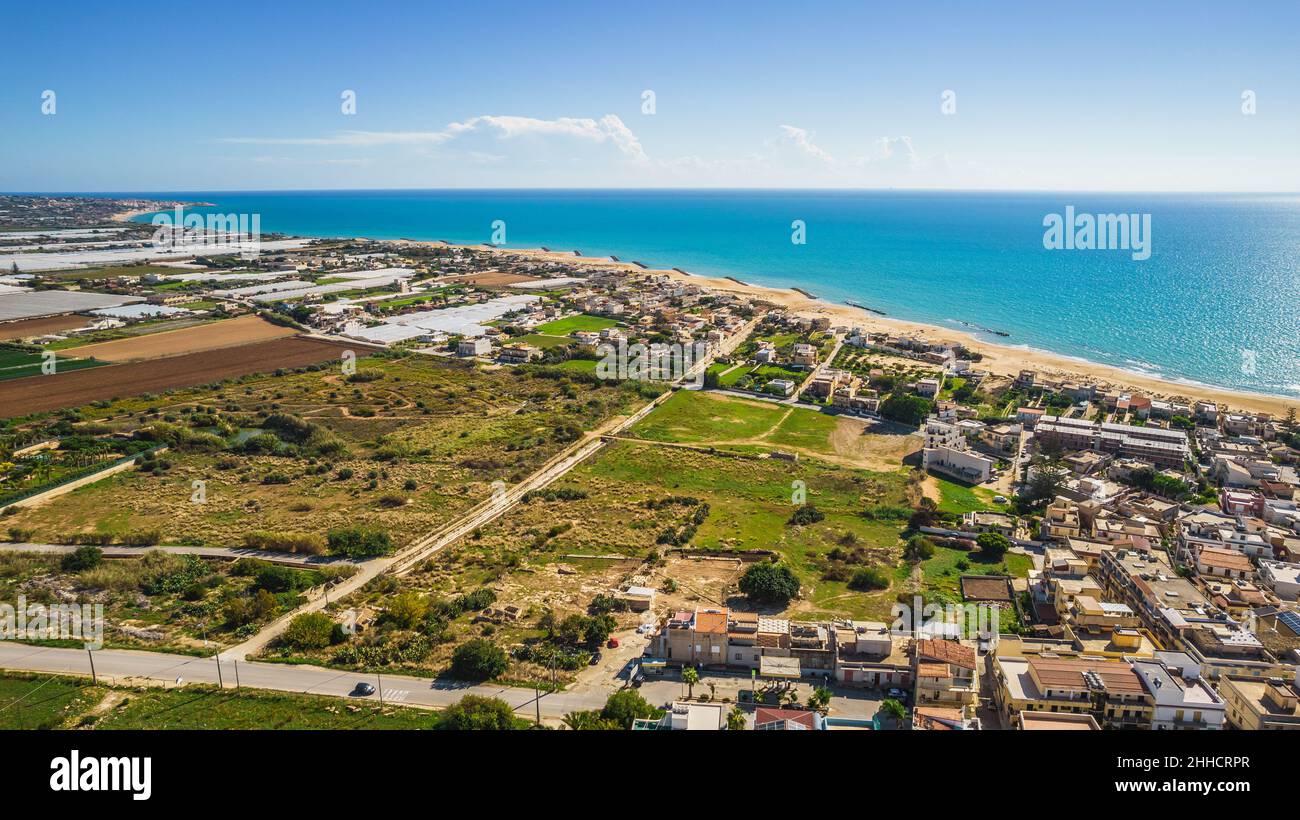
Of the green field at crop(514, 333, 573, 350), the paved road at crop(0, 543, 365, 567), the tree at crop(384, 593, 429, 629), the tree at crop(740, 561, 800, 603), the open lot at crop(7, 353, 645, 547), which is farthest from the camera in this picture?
the green field at crop(514, 333, 573, 350)

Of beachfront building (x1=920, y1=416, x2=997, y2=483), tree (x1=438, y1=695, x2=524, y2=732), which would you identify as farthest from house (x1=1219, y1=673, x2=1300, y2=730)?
beachfront building (x1=920, y1=416, x2=997, y2=483)

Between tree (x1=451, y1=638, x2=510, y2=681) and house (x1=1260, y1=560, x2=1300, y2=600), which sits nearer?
tree (x1=451, y1=638, x2=510, y2=681)

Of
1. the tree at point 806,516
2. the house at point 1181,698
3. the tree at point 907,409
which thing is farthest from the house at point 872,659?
the tree at point 907,409

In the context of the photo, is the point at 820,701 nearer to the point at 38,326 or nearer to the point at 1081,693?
the point at 1081,693

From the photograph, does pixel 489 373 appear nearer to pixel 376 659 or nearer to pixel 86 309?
pixel 376 659

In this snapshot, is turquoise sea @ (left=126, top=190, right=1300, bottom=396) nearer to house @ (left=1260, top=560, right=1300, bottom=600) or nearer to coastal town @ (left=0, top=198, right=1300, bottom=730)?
coastal town @ (left=0, top=198, right=1300, bottom=730)
